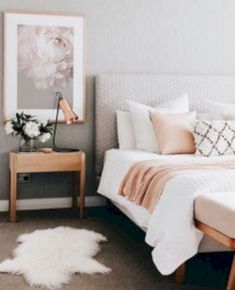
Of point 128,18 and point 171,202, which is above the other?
point 128,18

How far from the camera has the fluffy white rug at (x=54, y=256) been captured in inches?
119

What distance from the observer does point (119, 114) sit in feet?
15.4

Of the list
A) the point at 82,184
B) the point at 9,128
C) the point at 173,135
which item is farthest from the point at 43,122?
the point at 173,135

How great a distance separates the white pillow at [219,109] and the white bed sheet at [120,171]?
602 millimetres

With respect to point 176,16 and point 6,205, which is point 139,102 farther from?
point 6,205

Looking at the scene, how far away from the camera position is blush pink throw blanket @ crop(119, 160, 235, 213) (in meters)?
3.24

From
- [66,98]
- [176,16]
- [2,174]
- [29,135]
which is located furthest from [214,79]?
[2,174]

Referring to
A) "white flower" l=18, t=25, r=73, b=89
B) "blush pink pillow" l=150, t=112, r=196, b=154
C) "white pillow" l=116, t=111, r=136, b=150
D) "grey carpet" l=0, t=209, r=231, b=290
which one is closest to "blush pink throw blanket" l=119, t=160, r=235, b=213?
"grey carpet" l=0, t=209, r=231, b=290

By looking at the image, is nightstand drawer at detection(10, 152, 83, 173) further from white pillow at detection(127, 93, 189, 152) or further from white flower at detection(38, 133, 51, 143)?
white pillow at detection(127, 93, 189, 152)

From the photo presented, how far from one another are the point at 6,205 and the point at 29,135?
0.73 metres

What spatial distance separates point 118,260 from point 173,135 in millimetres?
1300

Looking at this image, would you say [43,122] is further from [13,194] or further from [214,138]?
[214,138]

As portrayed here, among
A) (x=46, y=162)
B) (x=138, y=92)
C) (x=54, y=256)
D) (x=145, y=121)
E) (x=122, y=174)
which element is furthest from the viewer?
(x=138, y=92)

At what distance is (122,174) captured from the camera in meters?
4.03
